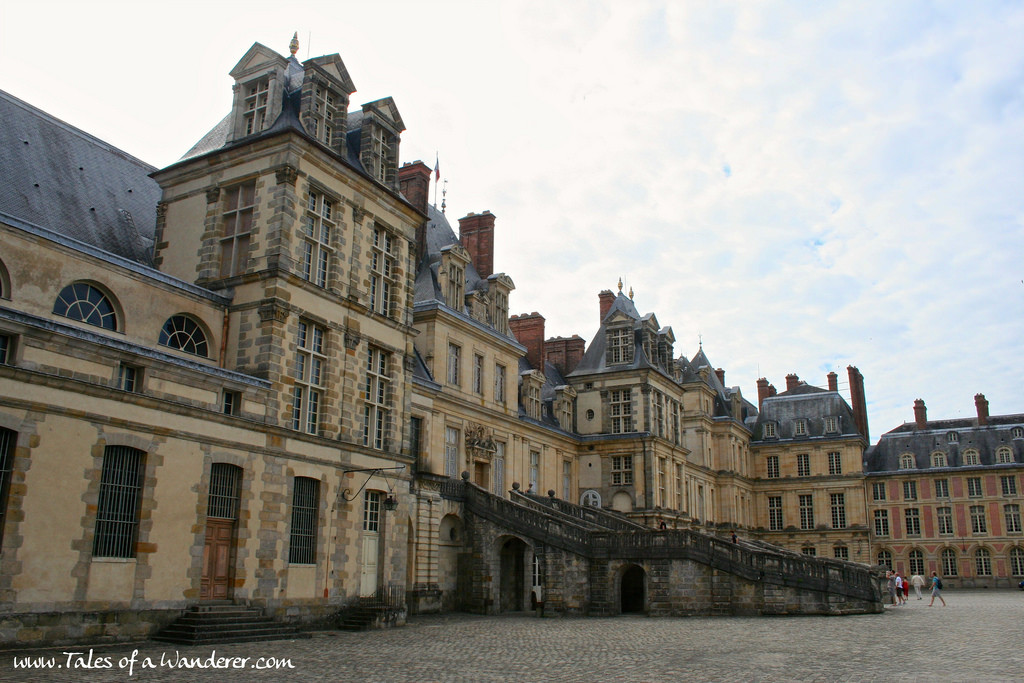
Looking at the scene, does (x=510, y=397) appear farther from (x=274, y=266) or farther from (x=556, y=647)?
(x=556, y=647)

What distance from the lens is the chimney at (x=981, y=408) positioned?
60.6 meters

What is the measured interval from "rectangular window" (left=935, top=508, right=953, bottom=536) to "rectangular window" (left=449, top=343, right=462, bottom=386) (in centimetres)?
4233

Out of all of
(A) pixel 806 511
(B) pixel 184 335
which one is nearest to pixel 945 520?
(A) pixel 806 511

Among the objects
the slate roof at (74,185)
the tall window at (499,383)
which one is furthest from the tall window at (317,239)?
the tall window at (499,383)

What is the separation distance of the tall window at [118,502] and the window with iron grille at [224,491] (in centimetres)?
179

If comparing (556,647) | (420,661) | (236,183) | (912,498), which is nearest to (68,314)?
(236,183)

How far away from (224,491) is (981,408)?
5842 cm

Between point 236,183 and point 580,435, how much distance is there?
24.9 meters

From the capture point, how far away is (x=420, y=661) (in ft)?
46.2

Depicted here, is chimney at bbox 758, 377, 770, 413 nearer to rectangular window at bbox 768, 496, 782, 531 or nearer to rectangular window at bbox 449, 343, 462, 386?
rectangular window at bbox 768, 496, 782, 531

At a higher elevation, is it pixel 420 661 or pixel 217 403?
pixel 217 403

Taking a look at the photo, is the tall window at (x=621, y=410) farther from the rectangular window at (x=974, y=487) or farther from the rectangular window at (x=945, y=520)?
the rectangular window at (x=974, y=487)

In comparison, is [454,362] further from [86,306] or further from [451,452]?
[86,306]

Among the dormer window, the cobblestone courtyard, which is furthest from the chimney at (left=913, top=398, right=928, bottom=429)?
the dormer window
